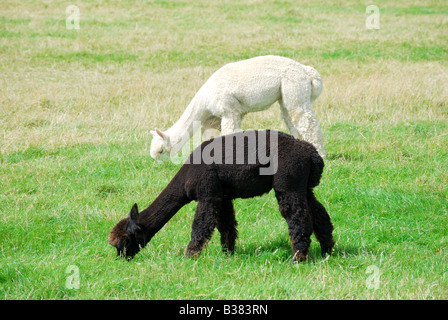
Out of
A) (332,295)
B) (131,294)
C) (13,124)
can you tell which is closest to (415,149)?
(332,295)

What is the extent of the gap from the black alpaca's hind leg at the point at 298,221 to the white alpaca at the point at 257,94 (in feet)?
10.4

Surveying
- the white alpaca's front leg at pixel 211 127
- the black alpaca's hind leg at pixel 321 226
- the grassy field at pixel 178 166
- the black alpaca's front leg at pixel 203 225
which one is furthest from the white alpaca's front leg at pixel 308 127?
the black alpaca's front leg at pixel 203 225

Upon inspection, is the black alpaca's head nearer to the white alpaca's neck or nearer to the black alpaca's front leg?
the black alpaca's front leg

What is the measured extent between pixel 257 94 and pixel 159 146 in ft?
5.47

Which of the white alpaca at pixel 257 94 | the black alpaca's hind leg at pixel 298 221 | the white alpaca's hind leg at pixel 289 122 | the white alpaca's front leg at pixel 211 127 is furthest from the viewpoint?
the white alpaca's front leg at pixel 211 127

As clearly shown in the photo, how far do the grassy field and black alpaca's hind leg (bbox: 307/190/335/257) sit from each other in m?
0.17

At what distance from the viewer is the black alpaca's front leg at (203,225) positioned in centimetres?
549

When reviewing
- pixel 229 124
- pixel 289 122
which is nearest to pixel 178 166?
pixel 229 124

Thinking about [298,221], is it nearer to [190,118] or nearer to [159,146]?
[159,146]

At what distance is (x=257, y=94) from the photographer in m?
8.44

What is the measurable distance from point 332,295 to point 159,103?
845cm

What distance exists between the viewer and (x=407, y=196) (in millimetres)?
7047

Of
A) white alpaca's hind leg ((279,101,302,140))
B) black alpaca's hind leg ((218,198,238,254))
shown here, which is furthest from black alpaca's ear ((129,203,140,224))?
white alpaca's hind leg ((279,101,302,140))

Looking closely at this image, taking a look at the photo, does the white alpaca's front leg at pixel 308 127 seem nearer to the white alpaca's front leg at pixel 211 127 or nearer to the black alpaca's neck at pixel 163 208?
the white alpaca's front leg at pixel 211 127
